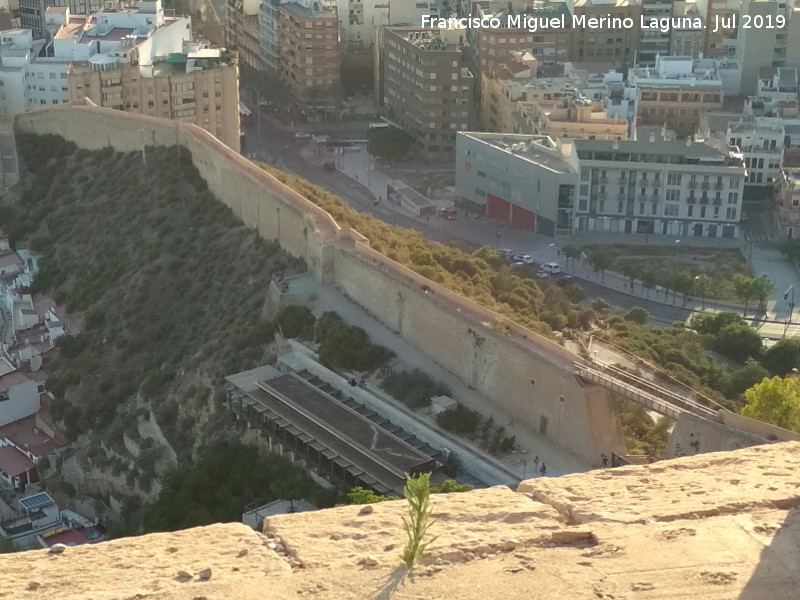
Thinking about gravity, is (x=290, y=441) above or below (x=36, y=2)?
below

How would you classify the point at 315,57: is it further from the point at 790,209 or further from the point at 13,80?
the point at 790,209

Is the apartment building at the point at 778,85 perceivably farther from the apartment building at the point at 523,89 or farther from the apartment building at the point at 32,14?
the apartment building at the point at 32,14

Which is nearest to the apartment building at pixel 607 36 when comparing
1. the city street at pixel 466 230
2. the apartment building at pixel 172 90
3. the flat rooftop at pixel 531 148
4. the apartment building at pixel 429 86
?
the apartment building at pixel 429 86

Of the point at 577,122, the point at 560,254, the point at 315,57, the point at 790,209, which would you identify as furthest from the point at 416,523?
the point at 315,57

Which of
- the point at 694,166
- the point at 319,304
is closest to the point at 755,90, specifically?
the point at 694,166

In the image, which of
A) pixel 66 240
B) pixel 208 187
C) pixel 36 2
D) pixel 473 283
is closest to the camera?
pixel 473 283

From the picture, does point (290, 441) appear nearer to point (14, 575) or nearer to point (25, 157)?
point (14, 575)

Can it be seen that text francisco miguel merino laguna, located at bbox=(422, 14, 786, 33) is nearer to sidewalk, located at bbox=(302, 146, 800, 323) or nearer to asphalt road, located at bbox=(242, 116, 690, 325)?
asphalt road, located at bbox=(242, 116, 690, 325)
